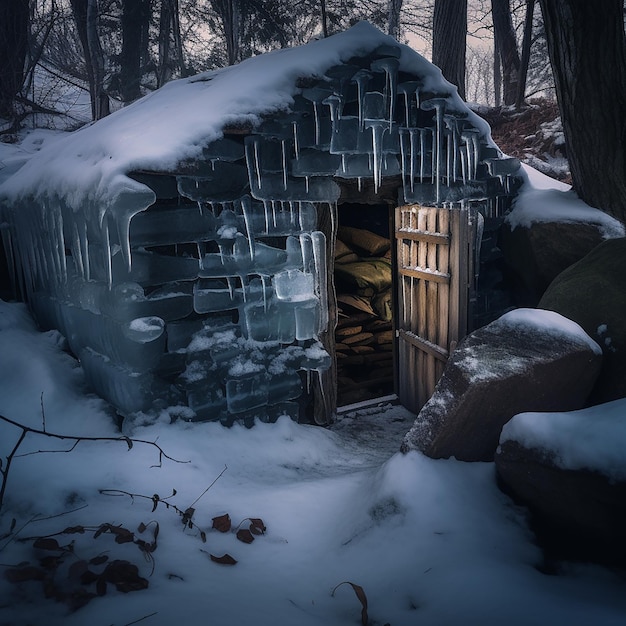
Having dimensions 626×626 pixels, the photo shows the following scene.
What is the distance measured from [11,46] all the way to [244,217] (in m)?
6.81

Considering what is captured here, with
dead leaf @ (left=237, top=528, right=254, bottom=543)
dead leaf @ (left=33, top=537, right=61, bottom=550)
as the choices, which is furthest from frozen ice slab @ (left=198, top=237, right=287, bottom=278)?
dead leaf @ (left=33, top=537, right=61, bottom=550)

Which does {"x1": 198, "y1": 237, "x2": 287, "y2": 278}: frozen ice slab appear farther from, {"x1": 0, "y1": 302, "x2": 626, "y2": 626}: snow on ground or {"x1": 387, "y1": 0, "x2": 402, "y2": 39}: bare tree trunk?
{"x1": 387, "y1": 0, "x2": 402, "y2": 39}: bare tree trunk

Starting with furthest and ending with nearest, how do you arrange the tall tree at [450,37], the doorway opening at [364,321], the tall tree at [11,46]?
the tall tree at [450,37] → the tall tree at [11,46] → the doorway opening at [364,321]

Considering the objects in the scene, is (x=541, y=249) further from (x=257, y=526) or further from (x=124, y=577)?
(x=124, y=577)

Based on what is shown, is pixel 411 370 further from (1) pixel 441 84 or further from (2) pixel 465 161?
(1) pixel 441 84

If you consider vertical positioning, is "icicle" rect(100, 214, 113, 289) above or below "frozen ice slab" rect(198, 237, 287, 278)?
above

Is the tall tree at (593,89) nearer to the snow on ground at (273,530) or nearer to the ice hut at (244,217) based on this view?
the ice hut at (244,217)

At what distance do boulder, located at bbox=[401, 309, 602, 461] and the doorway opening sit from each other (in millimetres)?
3518

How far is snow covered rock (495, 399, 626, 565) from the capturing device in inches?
85.3

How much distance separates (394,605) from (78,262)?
10.4 feet

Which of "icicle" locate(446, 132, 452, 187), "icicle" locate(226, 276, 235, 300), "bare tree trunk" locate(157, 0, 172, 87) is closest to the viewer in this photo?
"icicle" locate(226, 276, 235, 300)

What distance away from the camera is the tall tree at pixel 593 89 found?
4637 mm

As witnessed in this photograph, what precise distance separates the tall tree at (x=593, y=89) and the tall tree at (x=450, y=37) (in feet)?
13.0

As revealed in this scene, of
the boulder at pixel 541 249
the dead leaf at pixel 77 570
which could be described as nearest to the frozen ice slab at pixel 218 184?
the dead leaf at pixel 77 570
